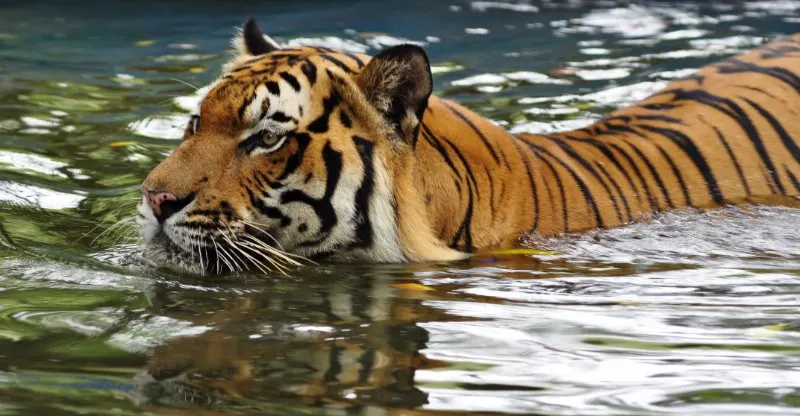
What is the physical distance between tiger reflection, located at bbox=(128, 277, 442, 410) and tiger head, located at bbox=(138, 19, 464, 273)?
0.63 ft

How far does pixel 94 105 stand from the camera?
644 centimetres

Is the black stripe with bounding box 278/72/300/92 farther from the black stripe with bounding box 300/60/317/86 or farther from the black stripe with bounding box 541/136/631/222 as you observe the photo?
the black stripe with bounding box 541/136/631/222

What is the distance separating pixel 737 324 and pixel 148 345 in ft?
4.38

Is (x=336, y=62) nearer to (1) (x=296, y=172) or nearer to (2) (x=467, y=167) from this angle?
(1) (x=296, y=172)

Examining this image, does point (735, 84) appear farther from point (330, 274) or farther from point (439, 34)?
point (439, 34)

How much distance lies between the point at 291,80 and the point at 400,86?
1.02 ft

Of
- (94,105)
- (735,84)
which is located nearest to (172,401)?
→ (735,84)

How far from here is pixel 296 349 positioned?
2.68 metres

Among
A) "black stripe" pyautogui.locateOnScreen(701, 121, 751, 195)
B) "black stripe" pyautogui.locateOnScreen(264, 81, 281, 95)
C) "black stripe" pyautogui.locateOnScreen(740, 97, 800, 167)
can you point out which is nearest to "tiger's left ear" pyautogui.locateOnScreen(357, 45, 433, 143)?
"black stripe" pyautogui.locateOnScreen(264, 81, 281, 95)

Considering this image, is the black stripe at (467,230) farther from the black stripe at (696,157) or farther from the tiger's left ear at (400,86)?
the black stripe at (696,157)

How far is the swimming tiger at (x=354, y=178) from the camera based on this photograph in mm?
3471

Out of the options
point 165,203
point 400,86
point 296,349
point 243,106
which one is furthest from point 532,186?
point 296,349

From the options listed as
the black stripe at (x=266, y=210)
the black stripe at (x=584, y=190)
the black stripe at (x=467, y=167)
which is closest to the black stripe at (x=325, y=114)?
the black stripe at (x=266, y=210)

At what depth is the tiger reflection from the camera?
7.60 feet
